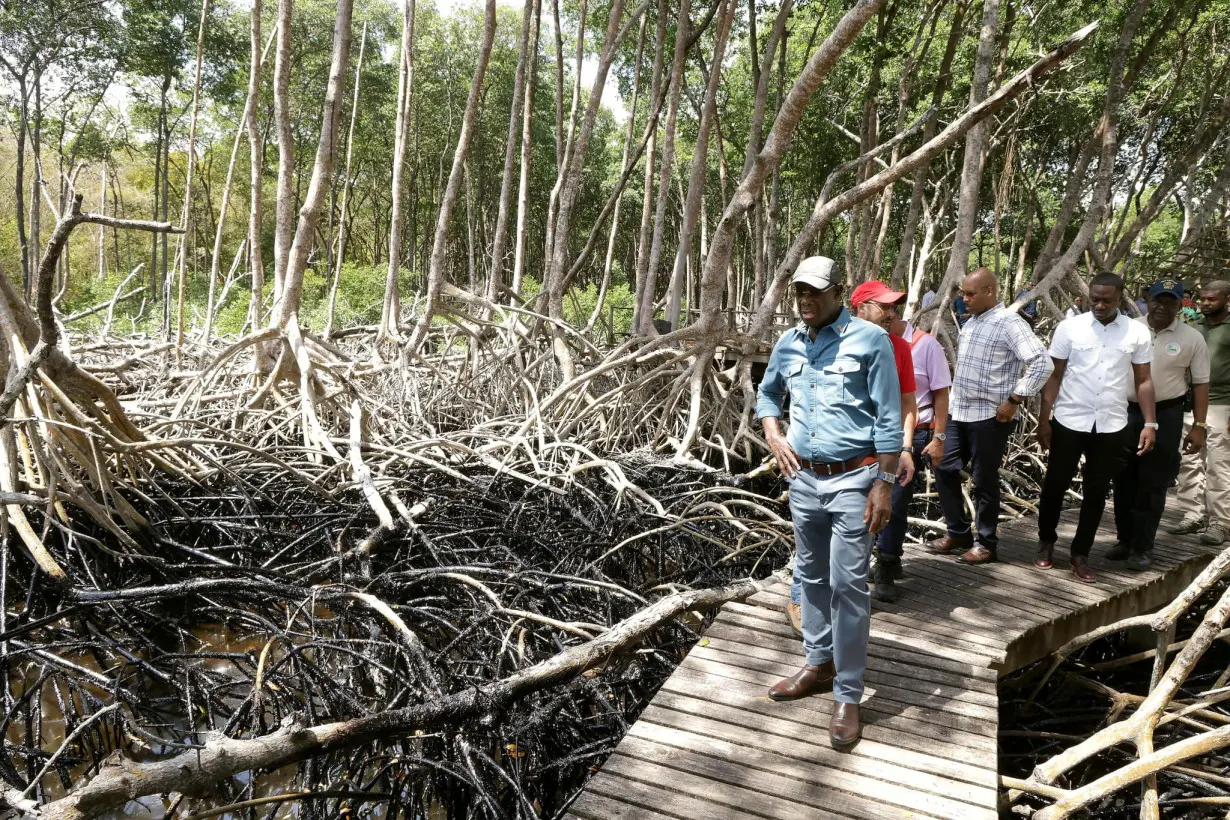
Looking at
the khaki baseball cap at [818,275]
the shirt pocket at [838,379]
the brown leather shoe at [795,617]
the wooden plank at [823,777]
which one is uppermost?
the khaki baseball cap at [818,275]

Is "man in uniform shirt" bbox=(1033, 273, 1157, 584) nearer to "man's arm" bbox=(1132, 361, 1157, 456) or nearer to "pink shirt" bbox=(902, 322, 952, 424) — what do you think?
"man's arm" bbox=(1132, 361, 1157, 456)

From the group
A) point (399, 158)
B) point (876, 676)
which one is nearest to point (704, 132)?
point (399, 158)

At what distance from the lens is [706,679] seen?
104 inches

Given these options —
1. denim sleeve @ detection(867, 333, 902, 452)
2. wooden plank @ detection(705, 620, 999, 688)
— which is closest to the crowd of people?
denim sleeve @ detection(867, 333, 902, 452)

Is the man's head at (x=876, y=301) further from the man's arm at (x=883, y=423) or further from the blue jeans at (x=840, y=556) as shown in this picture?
the blue jeans at (x=840, y=556)

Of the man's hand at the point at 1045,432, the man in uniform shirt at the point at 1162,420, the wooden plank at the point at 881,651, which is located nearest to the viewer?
the wooden plank at the point at 881,651

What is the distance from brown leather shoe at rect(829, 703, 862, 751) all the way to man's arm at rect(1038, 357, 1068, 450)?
189 cm

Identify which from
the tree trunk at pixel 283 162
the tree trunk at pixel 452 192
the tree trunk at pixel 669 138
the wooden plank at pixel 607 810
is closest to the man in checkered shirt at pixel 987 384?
the wooden plank at pixel 607 810

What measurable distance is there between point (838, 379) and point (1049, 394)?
1793 millimetres

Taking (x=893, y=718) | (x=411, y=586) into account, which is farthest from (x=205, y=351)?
(x=893, y=718)

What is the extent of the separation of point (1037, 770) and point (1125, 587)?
1.49 meters

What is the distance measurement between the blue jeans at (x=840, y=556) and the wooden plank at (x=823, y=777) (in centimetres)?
21

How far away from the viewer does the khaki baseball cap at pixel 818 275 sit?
225 centimetres

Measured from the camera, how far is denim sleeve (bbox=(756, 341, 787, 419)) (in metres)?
2.55
